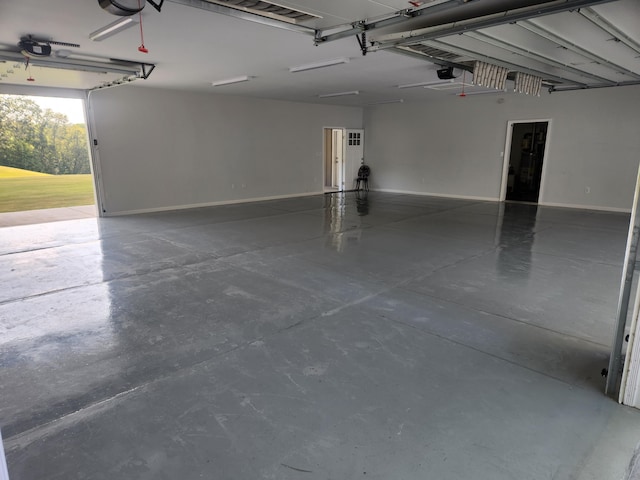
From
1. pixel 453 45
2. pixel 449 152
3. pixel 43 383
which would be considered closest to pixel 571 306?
pixel 453 45

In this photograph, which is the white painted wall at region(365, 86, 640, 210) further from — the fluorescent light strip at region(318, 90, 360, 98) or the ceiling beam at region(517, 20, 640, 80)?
the fluorescent light strip at region(318, 90, 360, 98)

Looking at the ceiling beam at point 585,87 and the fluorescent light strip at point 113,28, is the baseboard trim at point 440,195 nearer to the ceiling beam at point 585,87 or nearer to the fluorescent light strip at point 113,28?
the ceiling beam at point 585,87

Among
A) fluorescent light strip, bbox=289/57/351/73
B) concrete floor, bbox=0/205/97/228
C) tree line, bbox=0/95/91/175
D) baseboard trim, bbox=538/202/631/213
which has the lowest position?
concrete floor, bbox=0/205/97/228

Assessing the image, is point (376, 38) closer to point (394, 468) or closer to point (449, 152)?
point (394, 468)

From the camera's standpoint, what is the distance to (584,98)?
28.0 feet

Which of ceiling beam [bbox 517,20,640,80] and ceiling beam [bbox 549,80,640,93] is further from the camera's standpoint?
ceiling beam [bbox 549,80,640,93]

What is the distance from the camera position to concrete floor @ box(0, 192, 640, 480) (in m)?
1.73

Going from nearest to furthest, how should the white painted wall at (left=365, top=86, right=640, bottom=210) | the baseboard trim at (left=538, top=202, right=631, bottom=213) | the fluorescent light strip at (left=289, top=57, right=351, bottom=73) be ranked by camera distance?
the fluorescent light strip at (left=289, top=57, right=351, bottom=73)
the white painted wall at (left=365, top=86, right=640, bottom=210)
the baseboard trim at (left=538, top=202, right=631, bottom=213)

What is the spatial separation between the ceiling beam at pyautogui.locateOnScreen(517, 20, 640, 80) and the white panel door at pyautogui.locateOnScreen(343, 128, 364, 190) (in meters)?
7.22

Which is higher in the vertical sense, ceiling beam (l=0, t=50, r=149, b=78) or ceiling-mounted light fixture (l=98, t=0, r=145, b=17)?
ceiling beam (l=0, t=50, r=149, b=78)

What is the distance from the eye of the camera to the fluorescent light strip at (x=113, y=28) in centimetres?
363

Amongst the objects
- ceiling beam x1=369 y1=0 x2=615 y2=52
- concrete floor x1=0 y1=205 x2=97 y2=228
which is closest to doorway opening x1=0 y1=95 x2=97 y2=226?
concrete floor x1=0 y1=205 x2=97 y2=228

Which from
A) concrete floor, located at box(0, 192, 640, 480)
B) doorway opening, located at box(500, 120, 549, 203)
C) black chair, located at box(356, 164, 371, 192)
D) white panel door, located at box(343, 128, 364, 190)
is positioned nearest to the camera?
concrete floor, located at box(0, 192, 640, 480)

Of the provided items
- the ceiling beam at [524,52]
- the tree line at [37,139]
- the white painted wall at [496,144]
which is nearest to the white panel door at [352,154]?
the white painted wall at [496,144]
